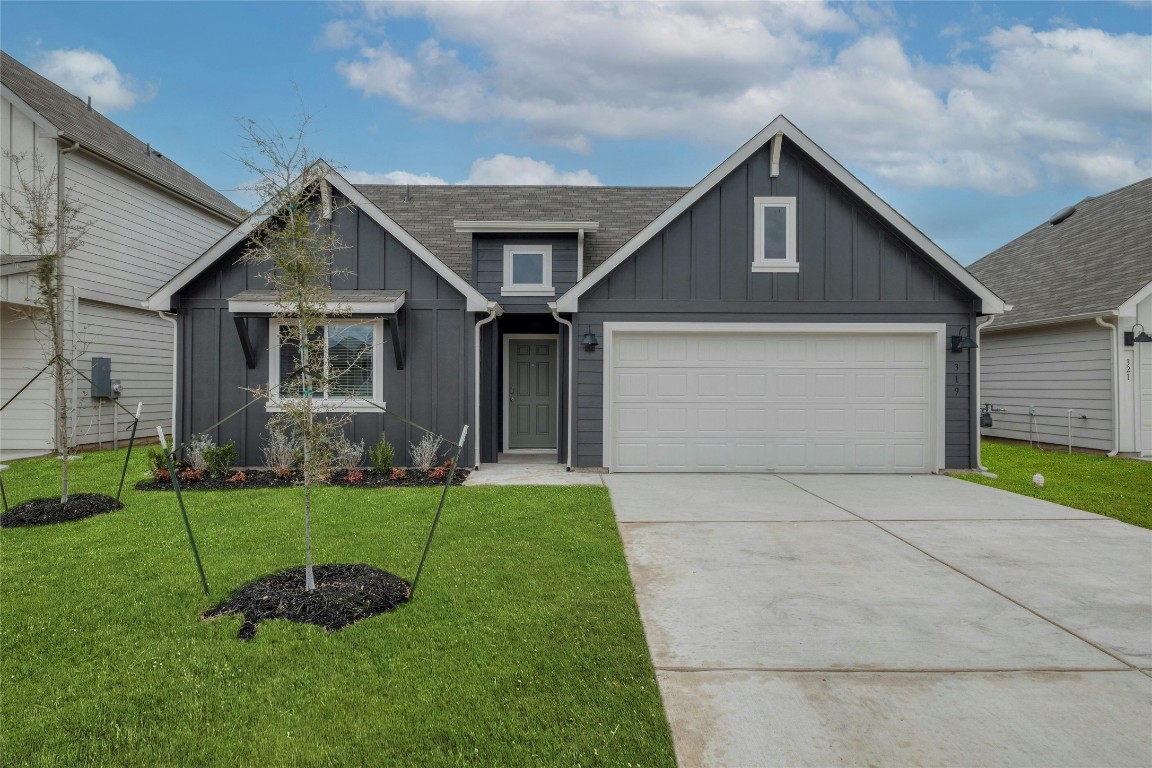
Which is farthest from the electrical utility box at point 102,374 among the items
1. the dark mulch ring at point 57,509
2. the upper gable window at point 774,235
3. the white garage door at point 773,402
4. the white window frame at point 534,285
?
the upper gable window at point 774,235

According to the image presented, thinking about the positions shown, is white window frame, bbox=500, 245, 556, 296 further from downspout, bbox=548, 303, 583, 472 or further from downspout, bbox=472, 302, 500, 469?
downspout, bbox=548, 303, 583, 472

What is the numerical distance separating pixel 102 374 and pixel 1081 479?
17.6 m

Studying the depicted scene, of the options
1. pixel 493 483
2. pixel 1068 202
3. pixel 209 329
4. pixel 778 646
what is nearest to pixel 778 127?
pixel 493 483

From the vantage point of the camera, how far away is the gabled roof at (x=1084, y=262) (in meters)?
12.1

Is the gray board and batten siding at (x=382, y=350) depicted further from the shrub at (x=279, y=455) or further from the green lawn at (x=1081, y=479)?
the green lawn at (x=1081, y=479)

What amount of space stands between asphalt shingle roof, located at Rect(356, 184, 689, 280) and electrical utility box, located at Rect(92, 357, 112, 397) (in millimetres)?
6221

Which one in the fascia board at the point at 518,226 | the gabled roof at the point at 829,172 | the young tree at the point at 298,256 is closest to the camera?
the young tree at the point at 298,256

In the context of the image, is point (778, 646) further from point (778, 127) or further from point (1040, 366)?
point (1040, 366)

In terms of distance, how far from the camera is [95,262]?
1234 cm

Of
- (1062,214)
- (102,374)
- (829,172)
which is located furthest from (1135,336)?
(102,374)

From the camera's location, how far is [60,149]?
38.1ft

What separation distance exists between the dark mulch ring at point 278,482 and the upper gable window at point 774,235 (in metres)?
5.87

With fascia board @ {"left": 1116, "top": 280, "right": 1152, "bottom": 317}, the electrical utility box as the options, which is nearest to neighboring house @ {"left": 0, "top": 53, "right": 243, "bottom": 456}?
the electrical utility box

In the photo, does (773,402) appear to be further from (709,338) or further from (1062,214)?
(1062,214)
